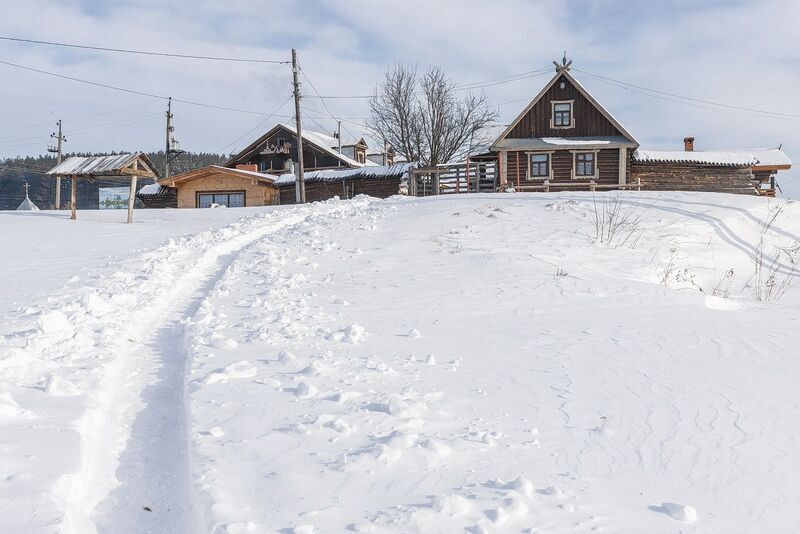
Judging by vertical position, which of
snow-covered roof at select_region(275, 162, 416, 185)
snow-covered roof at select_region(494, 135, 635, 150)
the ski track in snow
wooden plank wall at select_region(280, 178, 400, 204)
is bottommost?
the ski track in snow

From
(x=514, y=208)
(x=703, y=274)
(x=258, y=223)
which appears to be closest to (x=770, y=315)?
(x=703, y=274)

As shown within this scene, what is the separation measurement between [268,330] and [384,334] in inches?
43.6

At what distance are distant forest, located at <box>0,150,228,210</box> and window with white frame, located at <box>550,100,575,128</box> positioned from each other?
50510 millimetres

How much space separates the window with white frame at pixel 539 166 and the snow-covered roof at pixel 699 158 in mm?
5361

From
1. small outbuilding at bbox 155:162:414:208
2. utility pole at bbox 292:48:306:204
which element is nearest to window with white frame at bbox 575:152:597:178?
small outbuilding at bbox 155:162:414:208

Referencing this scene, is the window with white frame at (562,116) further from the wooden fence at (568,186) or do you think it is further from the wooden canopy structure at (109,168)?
the wooden canopy structure at (109,168)

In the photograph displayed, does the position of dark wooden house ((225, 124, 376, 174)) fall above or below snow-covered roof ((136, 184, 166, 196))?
above

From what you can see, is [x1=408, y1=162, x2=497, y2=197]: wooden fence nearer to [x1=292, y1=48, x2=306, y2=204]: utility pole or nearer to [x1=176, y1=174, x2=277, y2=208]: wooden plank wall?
[x1=292, y1=48, x2=306, y2=204]: utility pole

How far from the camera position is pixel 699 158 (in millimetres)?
30609

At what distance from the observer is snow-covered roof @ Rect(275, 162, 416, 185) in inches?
1244

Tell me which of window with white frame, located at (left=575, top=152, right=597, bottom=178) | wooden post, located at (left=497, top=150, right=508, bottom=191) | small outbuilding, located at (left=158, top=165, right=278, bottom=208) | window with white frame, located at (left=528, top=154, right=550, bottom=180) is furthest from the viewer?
small outbuilding, located at (left=158, top=165, right=278, bottom=208)

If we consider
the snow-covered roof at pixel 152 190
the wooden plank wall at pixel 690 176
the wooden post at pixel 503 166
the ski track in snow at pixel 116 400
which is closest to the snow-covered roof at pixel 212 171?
the snow-covered roof at pixel 152 190

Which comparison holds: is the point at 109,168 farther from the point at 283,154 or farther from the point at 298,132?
the point at 283,154

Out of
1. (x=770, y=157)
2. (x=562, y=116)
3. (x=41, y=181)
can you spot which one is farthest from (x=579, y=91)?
(x=41, y=181)
